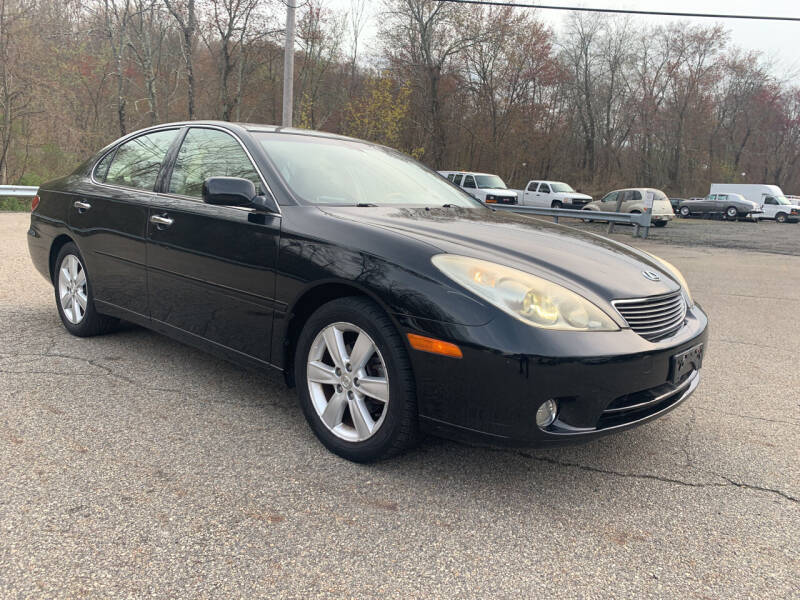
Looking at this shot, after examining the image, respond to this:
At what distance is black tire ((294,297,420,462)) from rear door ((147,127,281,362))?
39 centimetres

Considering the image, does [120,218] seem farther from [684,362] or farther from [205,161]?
[684,362]

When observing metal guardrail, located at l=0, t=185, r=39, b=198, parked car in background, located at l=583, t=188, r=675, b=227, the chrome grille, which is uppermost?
parked car in background, located at l=583, t=188, r=675, b=227

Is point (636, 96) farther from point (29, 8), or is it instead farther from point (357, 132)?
point (29, 8)

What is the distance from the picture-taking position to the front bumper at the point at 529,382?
2.29m

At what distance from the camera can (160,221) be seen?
11.8 feet

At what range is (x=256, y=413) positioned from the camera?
330 centimetres

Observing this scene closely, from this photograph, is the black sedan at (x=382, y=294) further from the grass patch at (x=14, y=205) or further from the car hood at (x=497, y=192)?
the car hood at (x=497, y=192)

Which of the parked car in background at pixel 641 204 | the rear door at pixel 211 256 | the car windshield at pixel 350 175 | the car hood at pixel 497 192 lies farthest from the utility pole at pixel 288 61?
the parked car in background at pixel 641 204

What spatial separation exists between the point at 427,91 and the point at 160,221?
116ft

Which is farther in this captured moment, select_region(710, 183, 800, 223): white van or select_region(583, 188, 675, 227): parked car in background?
select_region(710, 183, 800, 223): white van

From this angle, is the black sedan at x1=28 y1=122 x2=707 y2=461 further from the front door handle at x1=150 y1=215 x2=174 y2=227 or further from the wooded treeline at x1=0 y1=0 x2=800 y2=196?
the wooded treeline at x1=0 y1=0 x2=800 y2=196

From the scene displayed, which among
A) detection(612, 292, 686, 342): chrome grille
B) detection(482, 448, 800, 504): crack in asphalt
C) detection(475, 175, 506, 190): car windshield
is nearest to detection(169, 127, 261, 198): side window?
detection(612, 292, 686, 342): chrome grille

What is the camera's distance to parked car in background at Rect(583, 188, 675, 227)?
24.2 m

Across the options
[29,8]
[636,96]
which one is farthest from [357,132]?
[636,96]
